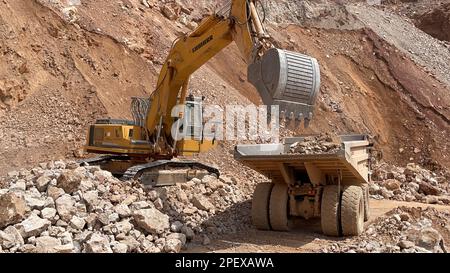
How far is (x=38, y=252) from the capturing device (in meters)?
5.86

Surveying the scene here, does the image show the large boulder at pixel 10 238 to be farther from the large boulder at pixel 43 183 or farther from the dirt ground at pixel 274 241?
the dirt ground at pixel 274 241

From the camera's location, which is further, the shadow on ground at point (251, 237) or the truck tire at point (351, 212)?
the truck tire at point (351, 212)

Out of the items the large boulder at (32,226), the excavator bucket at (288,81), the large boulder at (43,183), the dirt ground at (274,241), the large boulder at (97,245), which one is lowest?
the dirt ground at (274,241)

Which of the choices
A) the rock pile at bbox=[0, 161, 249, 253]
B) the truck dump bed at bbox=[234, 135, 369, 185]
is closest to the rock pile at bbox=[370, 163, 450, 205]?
the truck dump bed at bbox=[234, 135, 369, 185]

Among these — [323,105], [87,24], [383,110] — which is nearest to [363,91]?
[383,110]

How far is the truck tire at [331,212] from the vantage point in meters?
7.42

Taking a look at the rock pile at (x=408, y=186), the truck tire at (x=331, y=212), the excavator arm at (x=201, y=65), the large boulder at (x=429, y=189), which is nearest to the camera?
the excavator arm at (x=201, y=65)

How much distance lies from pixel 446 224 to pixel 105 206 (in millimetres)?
5632

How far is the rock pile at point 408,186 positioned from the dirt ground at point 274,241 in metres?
5.44

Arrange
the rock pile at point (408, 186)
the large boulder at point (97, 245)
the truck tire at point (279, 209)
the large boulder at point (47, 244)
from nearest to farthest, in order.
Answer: the large boulder at point (47, 244) → the large boulder at point (97, 245) → the truck tire at point (279, 209) → the rock pile at point (408, 186)

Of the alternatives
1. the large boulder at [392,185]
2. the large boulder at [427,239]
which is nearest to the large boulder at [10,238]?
the large boulder at [427,239]

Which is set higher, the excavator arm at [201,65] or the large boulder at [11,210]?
the excavator arm at [201,65]

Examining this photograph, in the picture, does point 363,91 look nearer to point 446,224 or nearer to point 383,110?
point 383,110

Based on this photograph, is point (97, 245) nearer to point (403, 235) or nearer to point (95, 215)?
point (95, 215)
